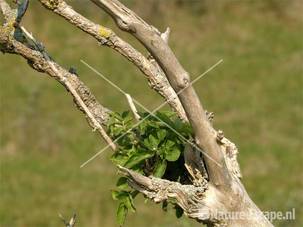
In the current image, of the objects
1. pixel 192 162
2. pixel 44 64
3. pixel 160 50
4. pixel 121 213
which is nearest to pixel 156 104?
pixel 121 213

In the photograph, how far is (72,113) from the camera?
44.5 feet

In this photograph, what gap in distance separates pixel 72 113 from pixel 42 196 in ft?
7.06

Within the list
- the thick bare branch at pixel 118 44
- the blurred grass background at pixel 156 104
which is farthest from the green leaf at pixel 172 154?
the blurred grass background at pixel 156 104

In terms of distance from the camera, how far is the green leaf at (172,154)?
3.39m

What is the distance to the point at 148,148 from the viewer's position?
347cm

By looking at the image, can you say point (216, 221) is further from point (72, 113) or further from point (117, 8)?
point (72, 113)

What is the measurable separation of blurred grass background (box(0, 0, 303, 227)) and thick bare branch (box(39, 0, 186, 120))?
4936 millimetres

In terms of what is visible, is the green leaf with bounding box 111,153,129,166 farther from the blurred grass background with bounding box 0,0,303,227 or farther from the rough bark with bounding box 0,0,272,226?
the blurred grass background with bounding box 0,0,303,227

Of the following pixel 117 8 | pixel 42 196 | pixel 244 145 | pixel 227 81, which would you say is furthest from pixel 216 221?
pixel 227 81

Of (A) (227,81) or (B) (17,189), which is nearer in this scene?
(B) (17,189)

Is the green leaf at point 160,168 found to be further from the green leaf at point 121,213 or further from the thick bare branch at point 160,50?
the thick bare branch at point 160,50

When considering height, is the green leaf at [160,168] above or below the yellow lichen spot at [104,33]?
below

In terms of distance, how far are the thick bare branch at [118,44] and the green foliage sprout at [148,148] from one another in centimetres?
7

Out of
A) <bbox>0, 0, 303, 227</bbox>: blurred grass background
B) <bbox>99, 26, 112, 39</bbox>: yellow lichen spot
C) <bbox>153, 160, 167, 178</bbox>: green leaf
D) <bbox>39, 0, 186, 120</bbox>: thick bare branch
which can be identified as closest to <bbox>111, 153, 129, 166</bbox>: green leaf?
<bbox>153, 160, 167, 178</bbox>: green leaf
